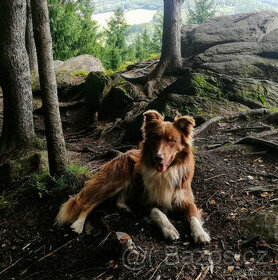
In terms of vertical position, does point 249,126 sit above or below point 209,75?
below

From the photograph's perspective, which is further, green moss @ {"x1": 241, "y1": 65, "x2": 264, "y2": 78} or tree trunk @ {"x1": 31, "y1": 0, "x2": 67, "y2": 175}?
green moss @ {"x1": 241, "y1": 65, "x2": 264, "y2": 78}

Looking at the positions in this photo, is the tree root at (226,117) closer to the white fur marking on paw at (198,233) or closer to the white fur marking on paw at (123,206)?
the white fur marking on paw at (123,206)

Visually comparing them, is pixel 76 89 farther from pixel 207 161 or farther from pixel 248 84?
pixel 207 161

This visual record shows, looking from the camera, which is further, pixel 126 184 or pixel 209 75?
pixel 209 75

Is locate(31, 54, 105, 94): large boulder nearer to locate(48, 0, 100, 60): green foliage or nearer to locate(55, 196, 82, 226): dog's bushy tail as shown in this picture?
locate(48, 0, 100, 60): green foliage

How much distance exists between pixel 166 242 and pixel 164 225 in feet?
0.76

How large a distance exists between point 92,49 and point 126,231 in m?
25.0

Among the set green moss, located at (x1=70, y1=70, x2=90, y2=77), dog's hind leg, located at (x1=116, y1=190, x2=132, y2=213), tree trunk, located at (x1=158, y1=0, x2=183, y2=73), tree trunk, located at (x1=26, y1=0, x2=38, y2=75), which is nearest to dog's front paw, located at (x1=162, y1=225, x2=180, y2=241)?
dog's hind leg, located at (x1=116, y1=190, x2=132, y2=213)

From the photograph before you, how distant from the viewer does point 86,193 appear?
183 inches

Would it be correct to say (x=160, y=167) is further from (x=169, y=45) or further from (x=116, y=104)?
(x=169, y=45)

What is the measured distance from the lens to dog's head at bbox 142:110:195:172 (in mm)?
4051

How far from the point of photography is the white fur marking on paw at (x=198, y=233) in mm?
3672

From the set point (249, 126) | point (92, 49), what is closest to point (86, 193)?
point (249, 126)

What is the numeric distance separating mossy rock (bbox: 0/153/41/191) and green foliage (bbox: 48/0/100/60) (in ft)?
47.9
